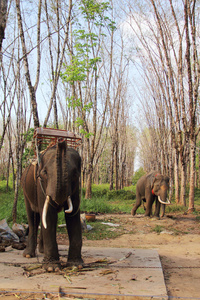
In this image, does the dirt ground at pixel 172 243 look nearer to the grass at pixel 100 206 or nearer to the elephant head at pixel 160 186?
the elephant head at pixel 160 186

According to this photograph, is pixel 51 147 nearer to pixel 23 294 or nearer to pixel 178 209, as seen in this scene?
pixel 23 294

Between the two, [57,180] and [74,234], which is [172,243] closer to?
[74,234]

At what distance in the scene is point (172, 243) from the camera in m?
7.68

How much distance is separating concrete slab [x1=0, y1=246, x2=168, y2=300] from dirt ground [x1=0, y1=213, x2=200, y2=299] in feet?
0.89

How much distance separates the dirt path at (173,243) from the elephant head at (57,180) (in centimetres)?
170

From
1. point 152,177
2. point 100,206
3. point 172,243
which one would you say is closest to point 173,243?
point 172,243

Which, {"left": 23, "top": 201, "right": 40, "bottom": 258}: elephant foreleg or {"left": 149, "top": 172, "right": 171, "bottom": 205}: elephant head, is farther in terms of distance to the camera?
{"left": 149, "top": 172, "right": 171, "bottom": 205}: elephant head

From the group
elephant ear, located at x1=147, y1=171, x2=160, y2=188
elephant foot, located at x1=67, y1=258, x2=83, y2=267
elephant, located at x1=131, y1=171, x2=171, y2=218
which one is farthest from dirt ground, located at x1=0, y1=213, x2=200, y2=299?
elephant ear, located at x1=147, y1=171, x2=160, y2=188

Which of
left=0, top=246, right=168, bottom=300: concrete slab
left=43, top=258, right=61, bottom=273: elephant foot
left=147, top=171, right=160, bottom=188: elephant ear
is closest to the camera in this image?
left=0, top=246, right=168, bottom=300: concrete slab

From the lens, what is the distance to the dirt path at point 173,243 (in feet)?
14.0

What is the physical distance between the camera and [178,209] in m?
13.0

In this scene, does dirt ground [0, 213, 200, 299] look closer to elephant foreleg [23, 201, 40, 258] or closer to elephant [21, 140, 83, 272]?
elephant [21, 140, 83, 272]

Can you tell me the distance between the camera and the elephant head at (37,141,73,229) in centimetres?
405

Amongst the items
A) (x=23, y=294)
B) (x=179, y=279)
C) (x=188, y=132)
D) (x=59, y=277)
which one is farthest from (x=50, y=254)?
(x=188, y=132)
